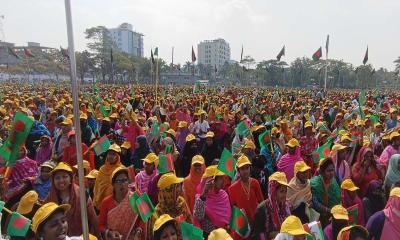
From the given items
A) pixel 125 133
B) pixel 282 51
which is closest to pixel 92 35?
pixel 282 51

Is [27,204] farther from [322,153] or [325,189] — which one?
[322,153]

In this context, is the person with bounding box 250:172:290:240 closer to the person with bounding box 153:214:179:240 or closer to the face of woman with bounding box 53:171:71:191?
the person with bounding box 153:214:179:240

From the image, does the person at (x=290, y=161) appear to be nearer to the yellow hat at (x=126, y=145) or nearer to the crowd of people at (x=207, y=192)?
the crowd of people at (x=207, y=192)

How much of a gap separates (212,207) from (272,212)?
0.64 meters

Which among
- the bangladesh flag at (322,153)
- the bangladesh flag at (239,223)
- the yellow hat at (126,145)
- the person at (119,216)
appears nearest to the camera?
the person at (119,216)

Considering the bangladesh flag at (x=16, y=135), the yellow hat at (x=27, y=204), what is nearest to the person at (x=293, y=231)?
the yellow hat at (x=27, y=204)

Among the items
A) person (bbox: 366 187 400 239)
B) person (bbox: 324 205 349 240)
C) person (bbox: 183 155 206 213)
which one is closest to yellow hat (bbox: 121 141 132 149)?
person (bbox: 183 155 206 213)

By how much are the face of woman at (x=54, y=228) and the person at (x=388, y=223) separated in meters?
2.52

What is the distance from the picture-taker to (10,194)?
14.6 ft

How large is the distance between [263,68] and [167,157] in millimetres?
77897

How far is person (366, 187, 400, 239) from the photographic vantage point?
3.60 m

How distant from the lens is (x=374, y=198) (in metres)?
4.77

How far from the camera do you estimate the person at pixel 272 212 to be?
384 centimetres

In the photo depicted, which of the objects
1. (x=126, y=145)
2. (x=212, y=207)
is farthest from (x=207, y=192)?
(x=126, y=145)
